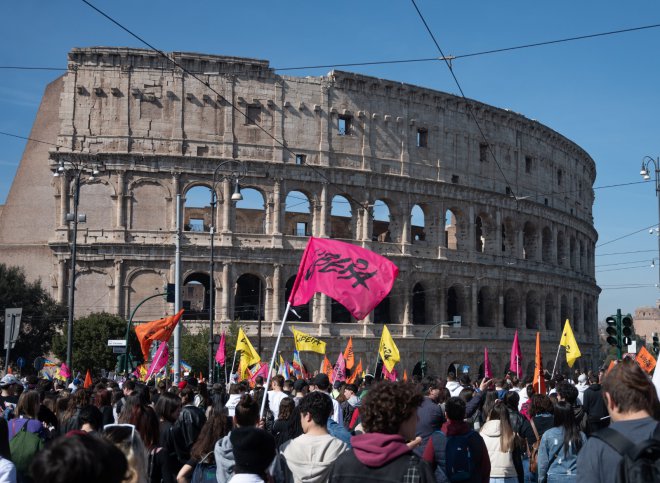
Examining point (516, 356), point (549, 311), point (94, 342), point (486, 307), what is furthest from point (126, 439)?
point (549, 311)

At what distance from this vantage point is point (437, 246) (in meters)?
46.8

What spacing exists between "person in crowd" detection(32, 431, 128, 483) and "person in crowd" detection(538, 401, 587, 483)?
5.24m

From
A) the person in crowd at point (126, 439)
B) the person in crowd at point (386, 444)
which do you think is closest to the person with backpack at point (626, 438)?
the person in crowd at point (386, 444)

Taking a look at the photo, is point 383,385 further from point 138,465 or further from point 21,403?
point 21,403

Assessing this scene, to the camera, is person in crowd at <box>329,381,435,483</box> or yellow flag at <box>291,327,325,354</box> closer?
person in crowd at <box>329,381,435,483</box>

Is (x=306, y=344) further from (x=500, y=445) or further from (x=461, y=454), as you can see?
(x=461, y=454)

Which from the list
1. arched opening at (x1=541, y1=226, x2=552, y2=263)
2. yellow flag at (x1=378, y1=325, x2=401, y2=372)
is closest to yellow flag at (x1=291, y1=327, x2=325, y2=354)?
yellow flag at (x1=378, y1=325, x2=401, y2=372)

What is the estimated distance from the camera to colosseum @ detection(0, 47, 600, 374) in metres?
40.7

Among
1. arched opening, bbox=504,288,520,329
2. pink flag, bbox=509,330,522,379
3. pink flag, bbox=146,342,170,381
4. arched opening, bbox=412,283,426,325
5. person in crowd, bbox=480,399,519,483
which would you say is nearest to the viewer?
person in crowd, bbox=480,399,519,483

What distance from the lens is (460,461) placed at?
255 inches

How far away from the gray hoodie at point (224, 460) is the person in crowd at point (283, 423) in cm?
206

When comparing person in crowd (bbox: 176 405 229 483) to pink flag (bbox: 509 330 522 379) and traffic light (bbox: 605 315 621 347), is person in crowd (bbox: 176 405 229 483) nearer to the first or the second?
traffic light (bbox: 605 315 621 347)

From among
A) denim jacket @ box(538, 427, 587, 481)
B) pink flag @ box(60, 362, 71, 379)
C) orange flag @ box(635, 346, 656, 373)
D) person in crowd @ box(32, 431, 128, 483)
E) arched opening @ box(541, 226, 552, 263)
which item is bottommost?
pink flag @ box(60, 362, 71, 379)

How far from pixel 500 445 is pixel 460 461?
147 centimetres
